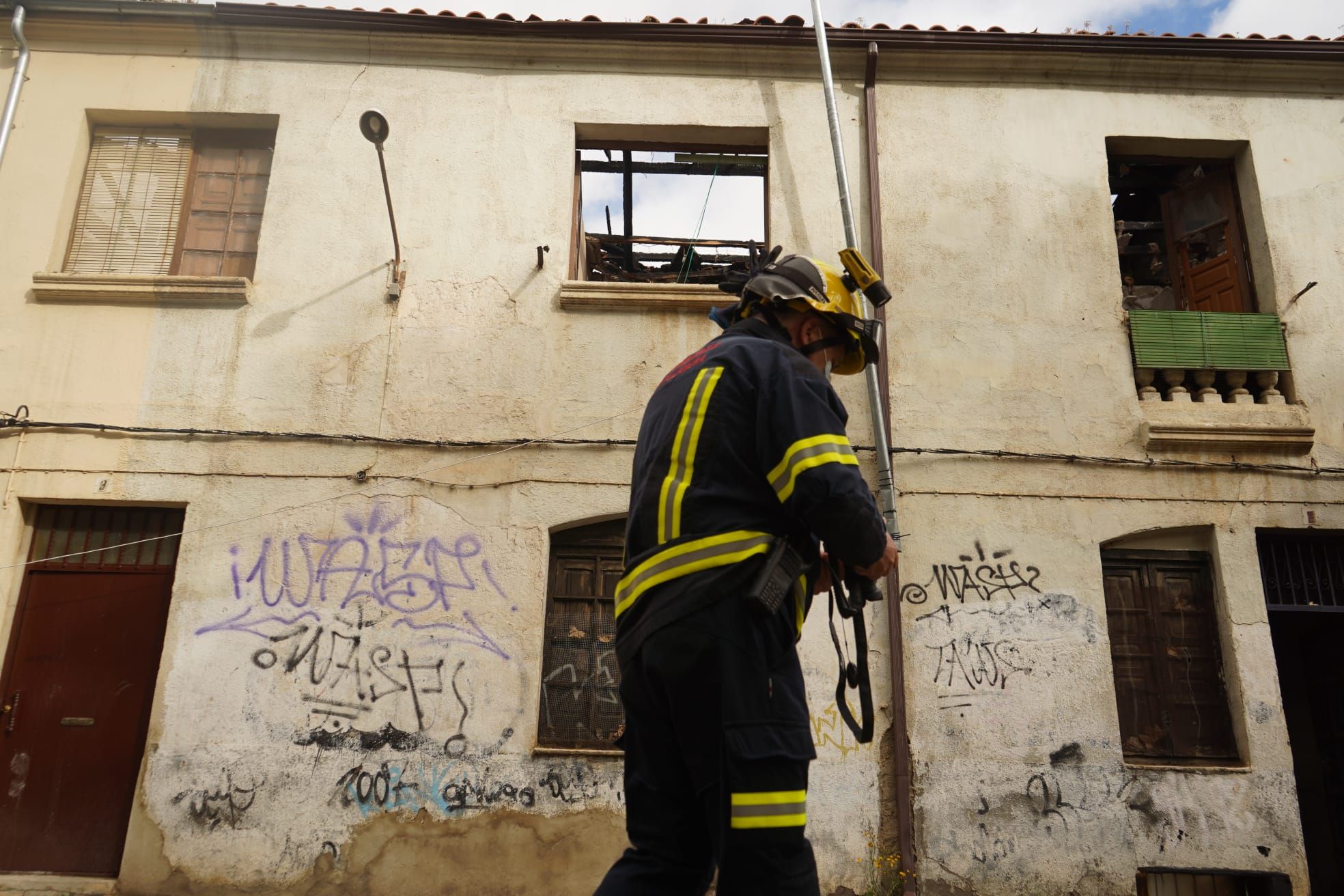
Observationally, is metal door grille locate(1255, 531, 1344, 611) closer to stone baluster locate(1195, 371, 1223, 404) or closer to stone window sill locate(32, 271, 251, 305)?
stone baluster locate(1195, 371, 1223, 404)

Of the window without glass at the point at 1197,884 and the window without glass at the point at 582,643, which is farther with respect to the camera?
the window without glass at the point at 582,643

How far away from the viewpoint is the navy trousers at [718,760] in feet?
6.88

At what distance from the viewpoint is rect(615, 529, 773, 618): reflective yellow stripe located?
233cm

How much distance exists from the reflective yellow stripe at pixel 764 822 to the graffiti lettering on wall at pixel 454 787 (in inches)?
164

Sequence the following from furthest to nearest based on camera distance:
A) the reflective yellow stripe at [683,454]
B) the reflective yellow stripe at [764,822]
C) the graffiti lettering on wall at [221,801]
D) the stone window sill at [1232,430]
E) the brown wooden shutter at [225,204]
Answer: the brown wooden shutter at [225,204] → the stone window sill at [1232,430] → the graffiti lettering on wall at [221,801] → the reflective yellow stripe at [683,454] → the reflective yellow stripe at [764,822]

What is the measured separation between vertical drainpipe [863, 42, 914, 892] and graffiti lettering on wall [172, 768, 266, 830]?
Answer: 13.6 ft

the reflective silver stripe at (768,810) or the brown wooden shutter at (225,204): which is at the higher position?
the brown wooden shutter at (225,204)

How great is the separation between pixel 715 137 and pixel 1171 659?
5.25m

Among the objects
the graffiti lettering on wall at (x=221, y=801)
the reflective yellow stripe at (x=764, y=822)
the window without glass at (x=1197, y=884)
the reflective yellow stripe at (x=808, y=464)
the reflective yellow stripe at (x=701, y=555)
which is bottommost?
the window without glass at (x=1197, y=884)

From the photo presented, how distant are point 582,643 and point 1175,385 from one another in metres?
4.84

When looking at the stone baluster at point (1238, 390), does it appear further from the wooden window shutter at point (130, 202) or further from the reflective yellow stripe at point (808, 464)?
the wooden window shutter at point (130, 202)

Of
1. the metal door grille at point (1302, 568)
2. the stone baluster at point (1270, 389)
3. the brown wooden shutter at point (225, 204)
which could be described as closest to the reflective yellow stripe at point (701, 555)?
the metal door grille at point (1302, 568)

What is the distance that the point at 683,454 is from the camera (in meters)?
2.51

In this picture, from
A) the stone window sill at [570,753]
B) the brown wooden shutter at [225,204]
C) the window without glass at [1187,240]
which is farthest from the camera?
the window without glass at [1187,240]
